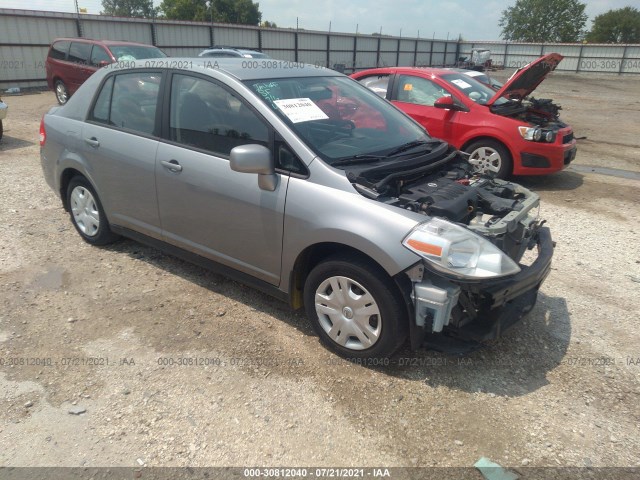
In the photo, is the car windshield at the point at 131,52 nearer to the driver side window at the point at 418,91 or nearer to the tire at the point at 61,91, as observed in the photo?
the tire at the point at 61,91

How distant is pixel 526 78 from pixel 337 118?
4.52 metres

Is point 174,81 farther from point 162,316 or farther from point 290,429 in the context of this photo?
point 290,429

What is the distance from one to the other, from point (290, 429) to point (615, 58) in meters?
42.6

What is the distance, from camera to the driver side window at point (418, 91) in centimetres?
737

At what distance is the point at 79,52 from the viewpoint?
502 inches

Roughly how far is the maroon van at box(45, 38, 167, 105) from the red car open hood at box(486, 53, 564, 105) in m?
9.49

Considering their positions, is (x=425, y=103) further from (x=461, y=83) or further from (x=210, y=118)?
(x=210, y=118)

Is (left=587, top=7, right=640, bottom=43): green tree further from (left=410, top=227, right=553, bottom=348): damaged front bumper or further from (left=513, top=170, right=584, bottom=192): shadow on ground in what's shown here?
(left=410, top=227, right=553, bottom=348): damaged front bumper

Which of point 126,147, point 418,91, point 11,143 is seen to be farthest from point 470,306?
point 11,143

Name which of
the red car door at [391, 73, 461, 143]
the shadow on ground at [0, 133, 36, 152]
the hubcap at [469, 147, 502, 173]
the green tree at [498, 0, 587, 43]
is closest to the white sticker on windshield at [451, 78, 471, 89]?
the red car door at [391, 73, 461, 143]

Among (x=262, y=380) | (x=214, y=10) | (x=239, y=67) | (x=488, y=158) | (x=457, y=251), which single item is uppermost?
(x=214, y=10)

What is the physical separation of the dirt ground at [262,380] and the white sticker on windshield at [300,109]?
57.5 inches

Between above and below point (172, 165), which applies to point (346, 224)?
below

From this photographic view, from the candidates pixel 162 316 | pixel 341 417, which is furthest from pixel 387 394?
pixel 162 316
